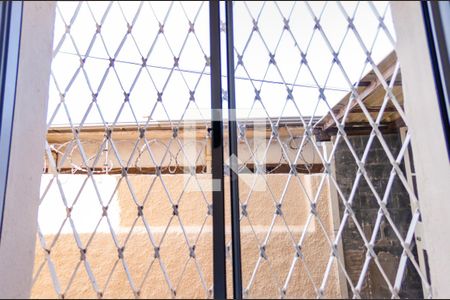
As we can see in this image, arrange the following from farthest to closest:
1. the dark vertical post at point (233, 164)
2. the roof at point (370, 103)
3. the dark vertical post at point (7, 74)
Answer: the roof at point (370, 103) → the dark vertical post at point (233, 164) → the dark vertical post at point (7, 74)

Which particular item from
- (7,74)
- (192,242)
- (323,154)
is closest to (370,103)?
(323,154)

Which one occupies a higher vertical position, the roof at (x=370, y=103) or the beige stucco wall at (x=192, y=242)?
the roof at (x=370, y=103)

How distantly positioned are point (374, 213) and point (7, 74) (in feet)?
3.00

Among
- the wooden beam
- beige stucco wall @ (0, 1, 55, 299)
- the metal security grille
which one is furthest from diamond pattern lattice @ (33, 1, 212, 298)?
the wooden beam

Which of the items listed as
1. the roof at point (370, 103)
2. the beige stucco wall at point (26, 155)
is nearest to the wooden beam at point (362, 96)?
the roof at point (370, 103)

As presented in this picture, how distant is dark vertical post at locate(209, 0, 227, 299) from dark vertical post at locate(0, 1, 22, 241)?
1.32 ft

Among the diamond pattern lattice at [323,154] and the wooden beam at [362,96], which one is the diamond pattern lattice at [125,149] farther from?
the wooden beam at [362,96]

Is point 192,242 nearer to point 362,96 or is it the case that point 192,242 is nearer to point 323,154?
point 323,154

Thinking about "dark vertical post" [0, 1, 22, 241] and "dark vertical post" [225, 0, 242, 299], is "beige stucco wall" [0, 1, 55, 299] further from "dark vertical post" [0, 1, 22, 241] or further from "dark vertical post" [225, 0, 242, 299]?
"dark vertical post" [225, 0, 242, 299]

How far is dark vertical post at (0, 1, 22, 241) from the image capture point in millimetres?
480

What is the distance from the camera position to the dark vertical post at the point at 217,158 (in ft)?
1.83

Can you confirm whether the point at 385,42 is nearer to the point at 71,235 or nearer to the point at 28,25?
the point at 28,25

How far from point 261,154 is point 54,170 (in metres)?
0.57

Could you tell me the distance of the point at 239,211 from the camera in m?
0.64
